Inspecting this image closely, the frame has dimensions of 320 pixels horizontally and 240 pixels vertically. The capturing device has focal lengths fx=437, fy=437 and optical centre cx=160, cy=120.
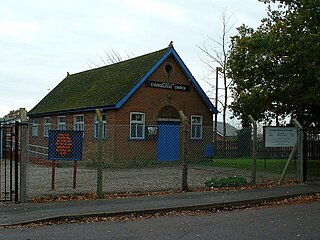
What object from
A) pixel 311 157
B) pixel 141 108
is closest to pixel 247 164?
pixel 311 157

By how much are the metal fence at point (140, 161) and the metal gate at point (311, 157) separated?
1.27 metres

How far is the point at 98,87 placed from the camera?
26688 mm

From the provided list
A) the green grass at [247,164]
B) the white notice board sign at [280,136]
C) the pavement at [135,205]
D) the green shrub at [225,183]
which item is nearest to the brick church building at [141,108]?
the green grass at [247,164]

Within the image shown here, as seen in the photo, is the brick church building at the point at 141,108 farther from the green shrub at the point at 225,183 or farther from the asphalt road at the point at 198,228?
the asphalt road at the point at 198,228

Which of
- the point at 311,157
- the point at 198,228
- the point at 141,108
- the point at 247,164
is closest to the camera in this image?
the point at 198,228

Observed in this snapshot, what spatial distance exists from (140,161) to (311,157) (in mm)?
8833

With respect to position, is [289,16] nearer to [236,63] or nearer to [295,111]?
[236,63]

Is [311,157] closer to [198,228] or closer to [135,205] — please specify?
[135,205]

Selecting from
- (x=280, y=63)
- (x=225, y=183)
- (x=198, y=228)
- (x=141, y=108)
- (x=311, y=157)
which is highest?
(x=280, y=63)

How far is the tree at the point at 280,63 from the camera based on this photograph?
1588 cm

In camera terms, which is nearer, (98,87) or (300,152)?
(300,152)

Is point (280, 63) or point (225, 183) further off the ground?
point (280, 63)

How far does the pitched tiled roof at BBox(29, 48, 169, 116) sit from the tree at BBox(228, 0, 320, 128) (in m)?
6.50

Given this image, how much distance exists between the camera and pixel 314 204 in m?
10.8
